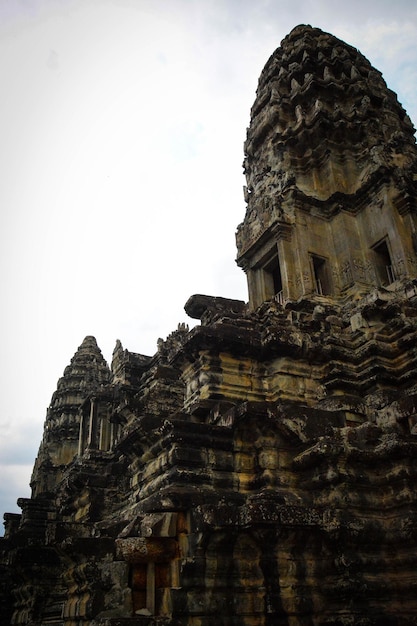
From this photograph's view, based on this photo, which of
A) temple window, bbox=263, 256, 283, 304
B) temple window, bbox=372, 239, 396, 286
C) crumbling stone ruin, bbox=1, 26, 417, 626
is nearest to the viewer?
crumbling stone ruin, bbox=1, 26, 417, 626

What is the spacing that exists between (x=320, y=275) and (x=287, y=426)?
594cm

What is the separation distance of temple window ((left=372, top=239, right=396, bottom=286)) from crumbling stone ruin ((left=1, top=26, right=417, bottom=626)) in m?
0.05

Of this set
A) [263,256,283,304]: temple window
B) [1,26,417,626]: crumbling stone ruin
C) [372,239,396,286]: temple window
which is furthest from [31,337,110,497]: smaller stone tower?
[372,239,396,286]: temple window

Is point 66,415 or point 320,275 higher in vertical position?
point 66,415

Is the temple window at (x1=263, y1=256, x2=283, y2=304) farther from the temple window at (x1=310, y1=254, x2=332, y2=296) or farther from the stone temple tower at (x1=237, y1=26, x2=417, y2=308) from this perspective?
the temple window at (x1=310, y1=254, x2=332, y2=296)

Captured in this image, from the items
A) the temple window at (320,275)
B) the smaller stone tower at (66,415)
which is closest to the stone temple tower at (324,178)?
the temple window at (320,275)

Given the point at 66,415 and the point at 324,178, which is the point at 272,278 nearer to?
the point at 324,178

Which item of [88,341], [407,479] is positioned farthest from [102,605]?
[88,341]

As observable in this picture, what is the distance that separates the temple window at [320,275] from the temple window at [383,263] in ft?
3.85

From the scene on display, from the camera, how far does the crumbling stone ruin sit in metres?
6.53

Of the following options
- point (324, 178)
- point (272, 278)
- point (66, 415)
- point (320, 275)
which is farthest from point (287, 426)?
point (66, 415)

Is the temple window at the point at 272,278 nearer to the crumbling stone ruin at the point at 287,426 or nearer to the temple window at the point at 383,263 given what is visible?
the crumbling stone ruin at the point at 287,426

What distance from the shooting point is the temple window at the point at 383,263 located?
12.4m

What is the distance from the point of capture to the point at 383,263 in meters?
12.7
